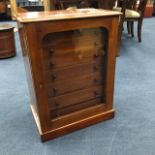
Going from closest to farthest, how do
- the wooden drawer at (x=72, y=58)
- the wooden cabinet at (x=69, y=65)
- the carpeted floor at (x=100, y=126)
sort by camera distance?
1. the wooden cabinet at (x=69, y=65)
2. the wooden drawer at (x=72, y=58)
3. the carpeted floor at (x=100, y=126)

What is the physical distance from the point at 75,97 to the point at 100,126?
12.2 inches

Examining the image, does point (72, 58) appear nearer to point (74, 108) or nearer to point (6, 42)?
point (74, 108)

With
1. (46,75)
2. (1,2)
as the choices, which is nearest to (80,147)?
(46,75)

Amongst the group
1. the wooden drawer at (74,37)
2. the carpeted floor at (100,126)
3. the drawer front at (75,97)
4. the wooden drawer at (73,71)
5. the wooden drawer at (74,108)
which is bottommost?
the carpeted floor at (100,126)

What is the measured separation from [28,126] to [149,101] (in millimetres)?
1058

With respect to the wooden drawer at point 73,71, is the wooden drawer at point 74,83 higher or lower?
lower

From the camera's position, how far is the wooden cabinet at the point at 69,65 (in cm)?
105

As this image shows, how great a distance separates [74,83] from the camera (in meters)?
1.30

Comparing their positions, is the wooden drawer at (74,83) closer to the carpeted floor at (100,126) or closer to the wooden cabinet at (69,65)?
the wooden cabinet at (69,65)

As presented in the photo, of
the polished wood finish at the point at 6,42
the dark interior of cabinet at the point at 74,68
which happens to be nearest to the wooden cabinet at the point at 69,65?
the dark interior of cabinet at the point at 74,68

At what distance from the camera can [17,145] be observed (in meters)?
1.29

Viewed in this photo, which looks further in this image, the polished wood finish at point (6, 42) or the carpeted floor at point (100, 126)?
the polished wood finish at point (6, 42)

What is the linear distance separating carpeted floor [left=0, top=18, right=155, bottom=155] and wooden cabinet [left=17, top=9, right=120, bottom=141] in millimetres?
88

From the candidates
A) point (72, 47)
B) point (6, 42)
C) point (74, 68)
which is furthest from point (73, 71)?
point (6, 42)
